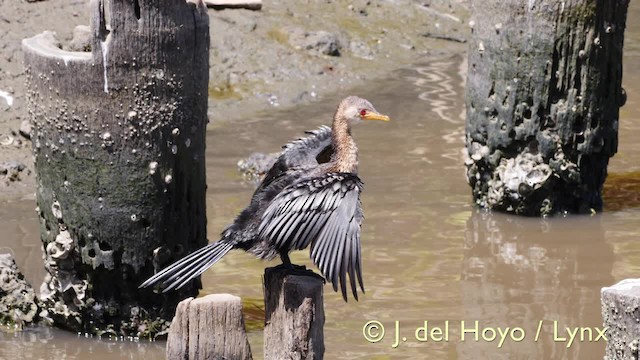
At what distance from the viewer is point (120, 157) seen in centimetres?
614

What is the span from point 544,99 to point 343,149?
2.61m

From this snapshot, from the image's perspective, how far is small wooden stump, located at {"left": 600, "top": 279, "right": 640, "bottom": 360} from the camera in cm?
452

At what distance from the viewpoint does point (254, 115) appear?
10.8 metres

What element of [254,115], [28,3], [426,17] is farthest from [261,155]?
[426,17]

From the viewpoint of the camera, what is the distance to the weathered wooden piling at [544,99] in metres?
8.04

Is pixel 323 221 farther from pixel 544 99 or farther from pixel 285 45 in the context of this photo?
pixel 285 45

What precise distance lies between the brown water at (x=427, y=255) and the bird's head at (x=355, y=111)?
1.19m

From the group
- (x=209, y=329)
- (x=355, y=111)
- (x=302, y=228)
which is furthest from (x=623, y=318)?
(x=355, y=111)

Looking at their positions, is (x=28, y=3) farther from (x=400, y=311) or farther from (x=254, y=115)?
(x=400, y=311)

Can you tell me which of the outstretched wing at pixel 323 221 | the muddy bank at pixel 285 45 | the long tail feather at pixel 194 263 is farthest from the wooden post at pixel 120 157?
the muddy bank at pixel 285 45

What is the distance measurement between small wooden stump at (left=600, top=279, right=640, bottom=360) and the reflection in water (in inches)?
68.3

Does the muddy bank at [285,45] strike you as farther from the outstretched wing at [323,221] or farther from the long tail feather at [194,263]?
the outstretched wing at [323,221]

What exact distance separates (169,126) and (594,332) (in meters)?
2.46

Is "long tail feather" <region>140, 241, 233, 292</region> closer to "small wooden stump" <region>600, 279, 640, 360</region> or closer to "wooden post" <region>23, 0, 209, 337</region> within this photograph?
"wooden post" <region>23, 0, 209, 337</region>
